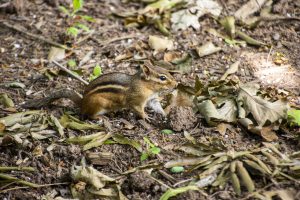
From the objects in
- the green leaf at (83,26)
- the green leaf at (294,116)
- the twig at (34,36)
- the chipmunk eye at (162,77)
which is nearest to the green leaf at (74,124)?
the chipmunk eye at (162,77)

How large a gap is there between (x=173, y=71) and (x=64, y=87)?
1.25 meters

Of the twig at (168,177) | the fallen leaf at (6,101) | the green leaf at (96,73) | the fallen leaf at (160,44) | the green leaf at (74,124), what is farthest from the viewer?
the fallen leaf at (160,44)

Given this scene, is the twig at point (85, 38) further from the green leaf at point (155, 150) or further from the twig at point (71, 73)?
the green leaf at point (155, 150)

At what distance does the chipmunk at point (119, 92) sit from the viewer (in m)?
5.43

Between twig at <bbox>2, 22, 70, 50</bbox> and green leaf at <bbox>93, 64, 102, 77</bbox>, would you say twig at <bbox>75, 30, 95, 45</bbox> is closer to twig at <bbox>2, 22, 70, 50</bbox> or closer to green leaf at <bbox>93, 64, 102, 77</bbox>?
twig at <bbox>2, 22, 70, 50</bbox>

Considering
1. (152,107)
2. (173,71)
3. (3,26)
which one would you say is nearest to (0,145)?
(152,107)

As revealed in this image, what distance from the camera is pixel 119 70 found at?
20.7ft

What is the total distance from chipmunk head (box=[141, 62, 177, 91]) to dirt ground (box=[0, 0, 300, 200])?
1.35 feet

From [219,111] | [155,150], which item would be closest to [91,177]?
[155,150]

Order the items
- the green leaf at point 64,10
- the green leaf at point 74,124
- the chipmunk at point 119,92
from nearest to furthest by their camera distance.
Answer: the green leaf at point 74,124 < the chipmunk at point 119,92 < the green leaf at point 64,10

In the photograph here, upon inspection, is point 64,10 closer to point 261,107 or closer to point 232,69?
point 232,69

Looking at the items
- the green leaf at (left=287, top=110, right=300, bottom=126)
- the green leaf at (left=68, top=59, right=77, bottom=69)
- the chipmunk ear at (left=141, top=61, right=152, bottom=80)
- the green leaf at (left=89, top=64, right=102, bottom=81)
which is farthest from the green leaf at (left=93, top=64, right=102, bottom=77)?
the green leaf at (left=287, top=110, right=300, bottom=126)

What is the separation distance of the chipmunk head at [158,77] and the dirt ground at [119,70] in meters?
0.41

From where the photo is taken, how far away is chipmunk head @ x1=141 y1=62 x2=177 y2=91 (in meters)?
5.48
